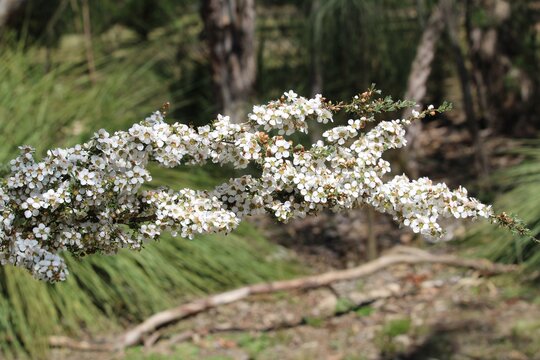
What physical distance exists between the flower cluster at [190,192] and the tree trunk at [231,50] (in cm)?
334

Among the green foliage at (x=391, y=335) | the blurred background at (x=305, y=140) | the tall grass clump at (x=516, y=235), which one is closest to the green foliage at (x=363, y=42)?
the blurred background at (x=305, y=140)

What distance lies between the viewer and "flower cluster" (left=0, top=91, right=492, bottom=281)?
1733mm

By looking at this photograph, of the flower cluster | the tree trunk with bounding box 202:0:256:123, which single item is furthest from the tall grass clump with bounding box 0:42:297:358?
the flower cluster

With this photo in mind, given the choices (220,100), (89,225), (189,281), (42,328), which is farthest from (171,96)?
(89,225)

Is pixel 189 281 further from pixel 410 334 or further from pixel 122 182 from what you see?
pixel 122 182

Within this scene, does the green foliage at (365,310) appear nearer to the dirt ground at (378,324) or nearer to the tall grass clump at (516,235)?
the dirt ground at (378,324)

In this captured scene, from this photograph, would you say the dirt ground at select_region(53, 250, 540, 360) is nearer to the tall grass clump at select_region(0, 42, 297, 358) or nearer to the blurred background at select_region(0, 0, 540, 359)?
the blurred background at select_region(0, 0, 540, 359)

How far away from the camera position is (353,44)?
6.45 m

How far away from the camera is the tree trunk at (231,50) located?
5.07 meters

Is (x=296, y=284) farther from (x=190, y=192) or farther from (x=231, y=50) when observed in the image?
(x=190, y=192)

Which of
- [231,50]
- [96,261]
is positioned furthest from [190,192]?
[231,50]

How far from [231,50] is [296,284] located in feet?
4.78

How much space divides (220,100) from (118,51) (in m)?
1.45

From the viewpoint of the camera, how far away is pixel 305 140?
579 centimetres
